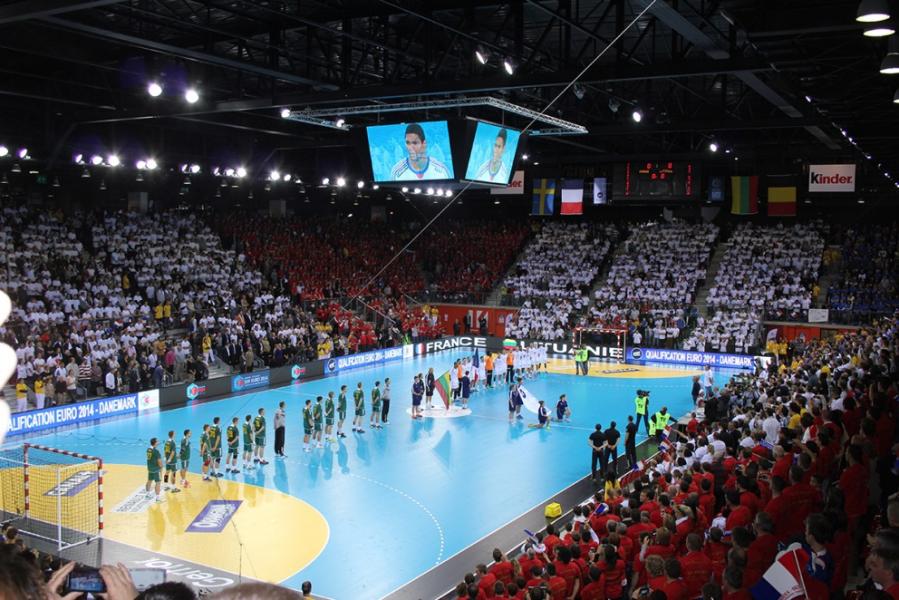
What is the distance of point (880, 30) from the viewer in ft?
23.4

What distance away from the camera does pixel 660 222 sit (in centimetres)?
4772

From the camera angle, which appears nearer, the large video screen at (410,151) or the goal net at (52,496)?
the goal net at (52,496)

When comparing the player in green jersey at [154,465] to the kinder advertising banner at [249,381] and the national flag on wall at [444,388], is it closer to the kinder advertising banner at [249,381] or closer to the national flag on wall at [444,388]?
the national flag on wall at [444,388]

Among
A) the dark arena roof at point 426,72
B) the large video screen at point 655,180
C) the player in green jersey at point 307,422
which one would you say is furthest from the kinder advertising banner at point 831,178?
the player in green jersey at point 307,422

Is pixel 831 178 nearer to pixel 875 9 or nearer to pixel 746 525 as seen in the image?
pixel 746 525

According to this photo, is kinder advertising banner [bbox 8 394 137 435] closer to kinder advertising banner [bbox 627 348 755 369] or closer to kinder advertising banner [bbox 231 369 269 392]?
kinder advertising banner [bbox 231 369 269 392]

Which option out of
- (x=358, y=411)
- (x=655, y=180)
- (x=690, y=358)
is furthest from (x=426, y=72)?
(x=690, y=358)

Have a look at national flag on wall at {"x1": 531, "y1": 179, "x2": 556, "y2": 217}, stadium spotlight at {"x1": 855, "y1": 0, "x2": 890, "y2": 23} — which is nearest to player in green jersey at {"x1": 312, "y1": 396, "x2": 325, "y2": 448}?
stadium spotlight at {"x1": 855, "y1": 0, "x2": 890, "y2": 23}

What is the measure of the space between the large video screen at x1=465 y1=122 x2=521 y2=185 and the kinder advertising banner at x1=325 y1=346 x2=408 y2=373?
13.2 m

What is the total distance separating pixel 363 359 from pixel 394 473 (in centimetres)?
1625

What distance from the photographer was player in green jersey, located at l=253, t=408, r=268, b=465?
18766 mm

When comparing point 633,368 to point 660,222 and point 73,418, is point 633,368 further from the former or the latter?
point 73,418

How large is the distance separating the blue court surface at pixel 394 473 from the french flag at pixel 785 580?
7.34m

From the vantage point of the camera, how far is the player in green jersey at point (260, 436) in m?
18.8
